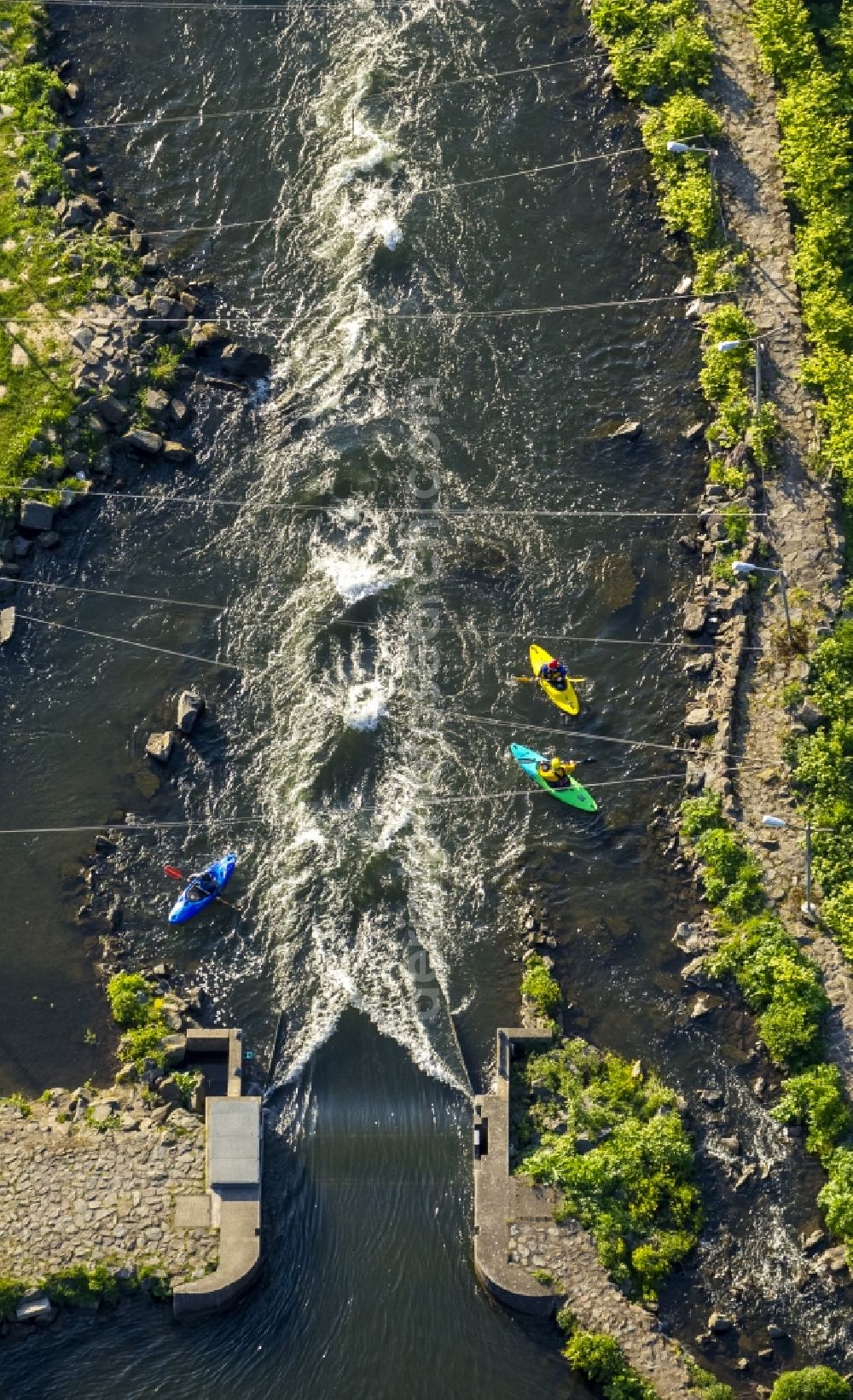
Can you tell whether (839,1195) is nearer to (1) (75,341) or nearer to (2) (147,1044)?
(2) (147,1044)

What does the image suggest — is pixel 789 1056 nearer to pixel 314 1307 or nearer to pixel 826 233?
pixel 314 1307

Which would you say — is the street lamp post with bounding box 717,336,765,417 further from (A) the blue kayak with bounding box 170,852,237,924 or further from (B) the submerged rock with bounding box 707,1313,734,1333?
(B) the submerged rock with bounding box 707,1313,734,1333

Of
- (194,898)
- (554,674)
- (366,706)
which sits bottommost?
(194,898)

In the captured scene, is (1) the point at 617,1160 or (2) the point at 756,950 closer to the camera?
(1) the point at 617,1160

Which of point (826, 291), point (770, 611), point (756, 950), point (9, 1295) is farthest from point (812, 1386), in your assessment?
point (826, 291)

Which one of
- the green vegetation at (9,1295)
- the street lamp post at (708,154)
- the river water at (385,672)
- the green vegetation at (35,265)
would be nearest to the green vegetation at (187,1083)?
the river water at (385,672)

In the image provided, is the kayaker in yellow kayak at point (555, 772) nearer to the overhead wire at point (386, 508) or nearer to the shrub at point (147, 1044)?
the overhead wire at point (386, 508)
